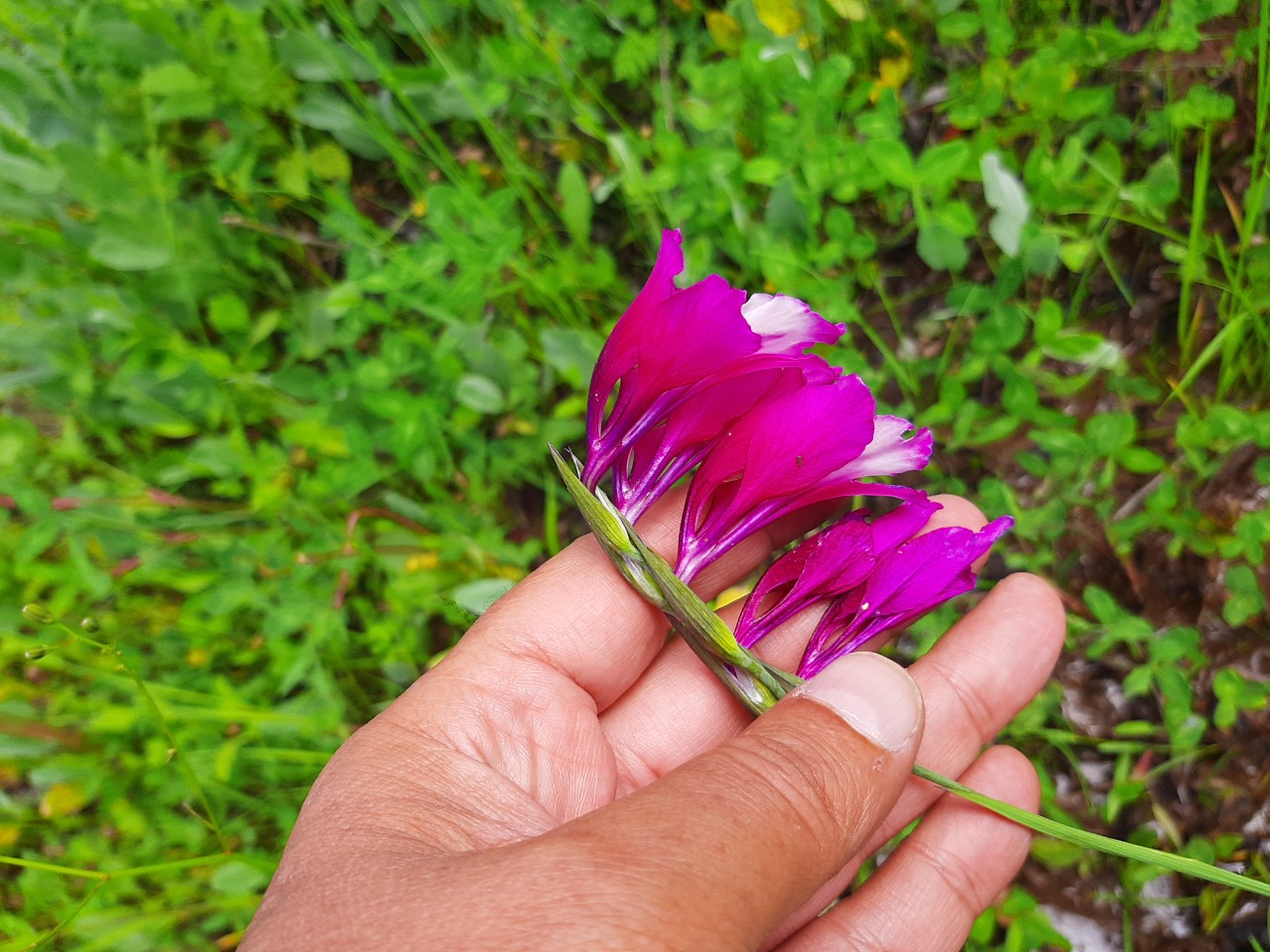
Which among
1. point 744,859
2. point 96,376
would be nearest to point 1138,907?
point 744,859

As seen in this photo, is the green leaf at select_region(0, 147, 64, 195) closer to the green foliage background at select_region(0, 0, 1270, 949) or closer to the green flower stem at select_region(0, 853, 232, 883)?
the green foliage background at select_region(0, 0, 1270, 949)

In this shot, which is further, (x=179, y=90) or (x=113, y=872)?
(x=179, y=90)

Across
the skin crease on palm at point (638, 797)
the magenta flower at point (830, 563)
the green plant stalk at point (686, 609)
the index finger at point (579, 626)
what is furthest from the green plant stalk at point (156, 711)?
the magenta flower at point (830, 563)

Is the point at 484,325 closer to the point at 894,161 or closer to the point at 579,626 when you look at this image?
the point at 579,626

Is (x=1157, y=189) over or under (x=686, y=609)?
over

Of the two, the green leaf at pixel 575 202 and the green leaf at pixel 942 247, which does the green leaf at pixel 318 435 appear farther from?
the green leaf at pixel 942 247

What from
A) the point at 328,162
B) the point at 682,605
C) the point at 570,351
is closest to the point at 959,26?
the point at 570,351
